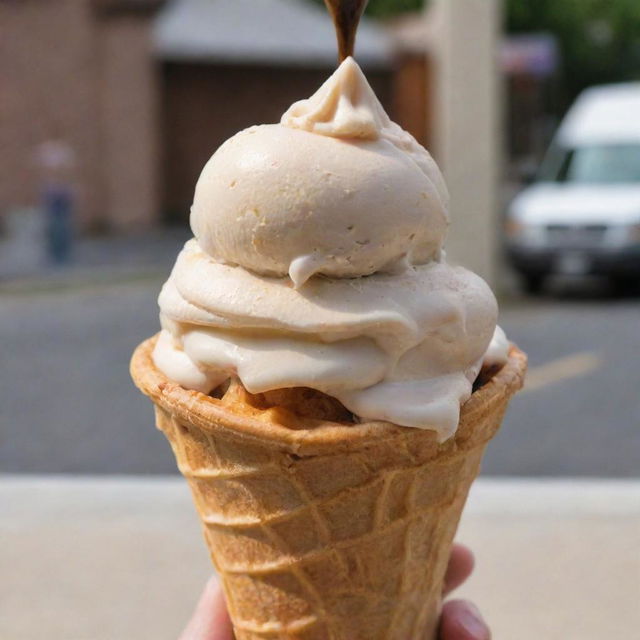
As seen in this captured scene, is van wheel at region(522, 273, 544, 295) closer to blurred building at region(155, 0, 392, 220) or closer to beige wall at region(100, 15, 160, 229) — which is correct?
beige wall at region(100, 15, 160, 229)

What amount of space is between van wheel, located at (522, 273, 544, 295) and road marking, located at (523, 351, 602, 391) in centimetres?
296

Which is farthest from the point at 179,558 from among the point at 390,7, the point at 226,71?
the point at 390,7

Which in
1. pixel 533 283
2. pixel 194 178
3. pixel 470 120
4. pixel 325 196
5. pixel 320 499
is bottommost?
pixel 194 178

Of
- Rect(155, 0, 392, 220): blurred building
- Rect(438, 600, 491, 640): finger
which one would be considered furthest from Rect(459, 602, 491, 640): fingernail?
Rect(155, 0, 392, 220): blurred building

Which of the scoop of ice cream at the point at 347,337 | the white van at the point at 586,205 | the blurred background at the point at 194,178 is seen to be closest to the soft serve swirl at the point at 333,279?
the scoop of ice cream at the point at 347,337

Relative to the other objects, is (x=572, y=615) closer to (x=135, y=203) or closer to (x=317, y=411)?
(x=317, y=411)

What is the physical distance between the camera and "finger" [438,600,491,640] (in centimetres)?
218

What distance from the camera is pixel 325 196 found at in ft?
5.79

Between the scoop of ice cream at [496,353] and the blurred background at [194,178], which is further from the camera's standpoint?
the blurred background at [194,178]

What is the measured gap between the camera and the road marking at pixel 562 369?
22.4 ft

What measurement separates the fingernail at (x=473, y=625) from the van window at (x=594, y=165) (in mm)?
8491

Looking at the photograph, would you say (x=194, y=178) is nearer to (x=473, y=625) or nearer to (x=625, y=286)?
(x=625, y=286)

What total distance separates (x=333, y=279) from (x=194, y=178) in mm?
17224

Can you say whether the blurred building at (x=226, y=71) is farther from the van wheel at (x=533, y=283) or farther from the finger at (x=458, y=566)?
the finger at (x=458, y=566)
